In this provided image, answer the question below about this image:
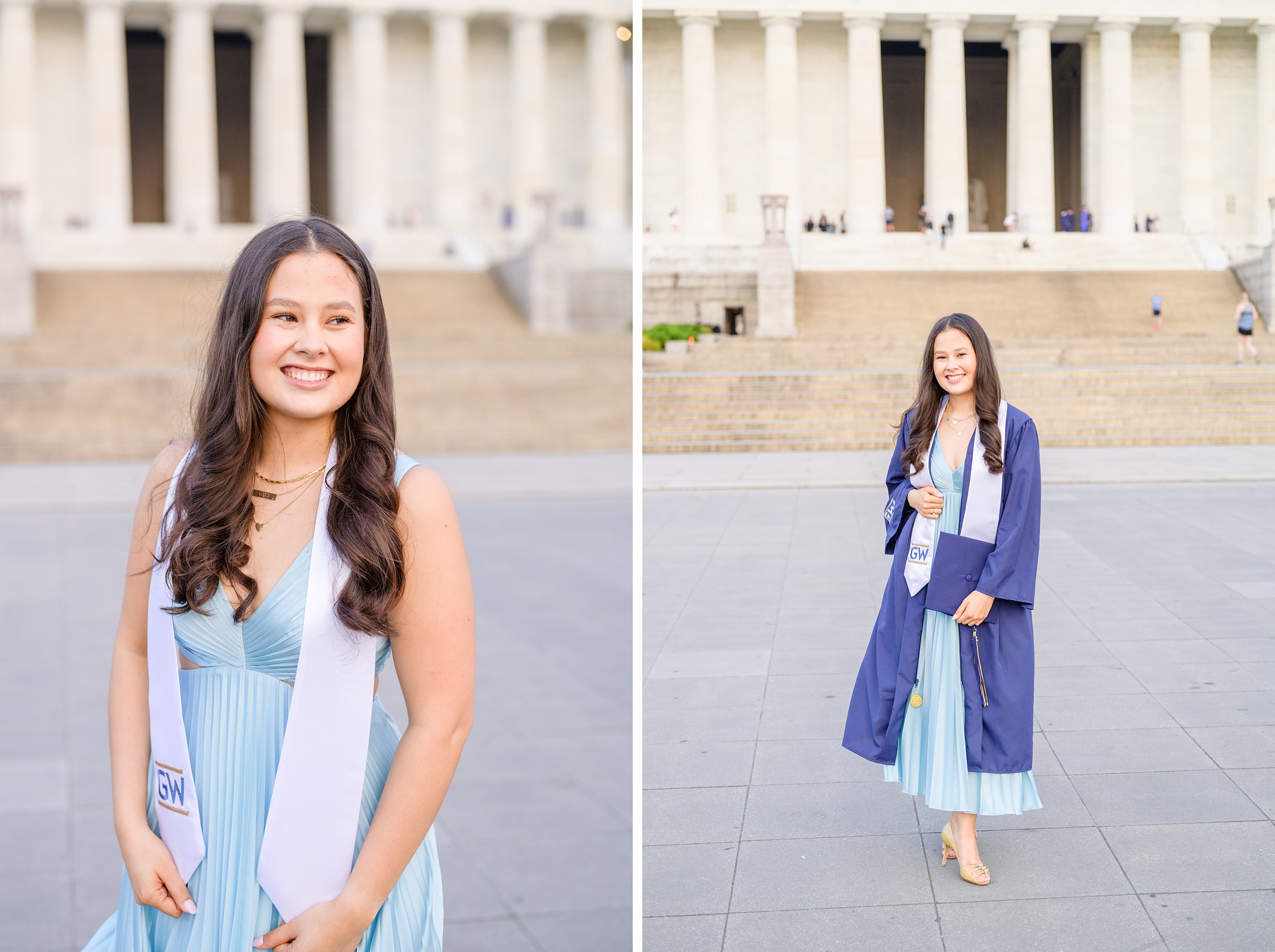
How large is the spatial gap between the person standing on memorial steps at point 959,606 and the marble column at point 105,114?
4666 cm

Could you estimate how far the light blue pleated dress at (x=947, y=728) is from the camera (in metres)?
3.59

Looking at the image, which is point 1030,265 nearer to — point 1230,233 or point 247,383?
point 1230,233

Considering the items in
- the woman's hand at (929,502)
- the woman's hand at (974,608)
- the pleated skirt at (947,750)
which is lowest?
the pleated skirt at (947,750)

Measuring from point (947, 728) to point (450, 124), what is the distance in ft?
153

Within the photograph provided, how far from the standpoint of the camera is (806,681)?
16.9ft

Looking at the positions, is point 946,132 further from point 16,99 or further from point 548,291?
point 16,99

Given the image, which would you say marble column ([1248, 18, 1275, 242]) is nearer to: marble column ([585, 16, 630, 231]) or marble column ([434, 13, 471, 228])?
marble column ([585, 16, 630, 231])

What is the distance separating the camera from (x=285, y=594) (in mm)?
2057

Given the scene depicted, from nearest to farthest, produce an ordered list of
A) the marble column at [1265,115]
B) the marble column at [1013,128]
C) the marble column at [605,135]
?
1. the marble column at [1265,115]
2. the marble column at [1013,128]
3. the marble column at [605,135]

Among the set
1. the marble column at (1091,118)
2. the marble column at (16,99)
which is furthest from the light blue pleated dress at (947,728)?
the marble column at (16,99)

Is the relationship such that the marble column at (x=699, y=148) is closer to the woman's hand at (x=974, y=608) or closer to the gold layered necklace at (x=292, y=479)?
the woman's hand at (x=974, y=608)

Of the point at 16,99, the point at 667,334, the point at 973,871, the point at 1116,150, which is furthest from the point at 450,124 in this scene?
the point at 973,871

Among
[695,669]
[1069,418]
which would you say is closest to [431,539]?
[695,669]

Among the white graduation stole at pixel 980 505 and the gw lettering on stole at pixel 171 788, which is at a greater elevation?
the white graduation stole at pixel 980 505
